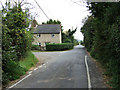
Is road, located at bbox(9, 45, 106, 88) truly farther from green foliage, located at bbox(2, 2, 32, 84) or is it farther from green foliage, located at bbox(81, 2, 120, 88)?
green foliage, located at bbox(2, 2, 32, 84)

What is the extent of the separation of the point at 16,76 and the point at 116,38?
620 centimetres

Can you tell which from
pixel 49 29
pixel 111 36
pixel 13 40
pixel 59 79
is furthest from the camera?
pixel 49 29

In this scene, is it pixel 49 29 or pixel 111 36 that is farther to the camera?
pixel 49 29

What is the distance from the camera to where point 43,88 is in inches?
233

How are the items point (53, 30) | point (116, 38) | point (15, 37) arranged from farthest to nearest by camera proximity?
point (53, 30) < point (15, 37) < point (116, 38)

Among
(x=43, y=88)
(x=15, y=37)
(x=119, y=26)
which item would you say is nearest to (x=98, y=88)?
(x=43, y=88)

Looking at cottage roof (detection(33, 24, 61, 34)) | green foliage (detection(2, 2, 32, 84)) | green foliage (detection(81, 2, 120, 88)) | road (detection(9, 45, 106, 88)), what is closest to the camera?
green foliage (detection(81, 2, 120, 88))

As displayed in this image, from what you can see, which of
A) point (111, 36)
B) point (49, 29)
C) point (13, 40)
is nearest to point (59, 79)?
point (111, 36)

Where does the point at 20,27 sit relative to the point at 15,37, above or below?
above

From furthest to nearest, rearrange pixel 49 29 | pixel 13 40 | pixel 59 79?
pixel 49 29 < pixel 13 40 < pixel 59 79

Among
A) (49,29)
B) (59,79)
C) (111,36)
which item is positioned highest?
(49,29)

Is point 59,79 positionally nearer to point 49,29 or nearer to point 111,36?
point 111,36

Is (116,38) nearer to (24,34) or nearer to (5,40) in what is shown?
(5,40)

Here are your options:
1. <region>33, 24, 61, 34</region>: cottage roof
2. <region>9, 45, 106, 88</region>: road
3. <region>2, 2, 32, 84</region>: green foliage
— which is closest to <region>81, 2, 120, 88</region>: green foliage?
<region>9, 45, 106, 88</region>: road
